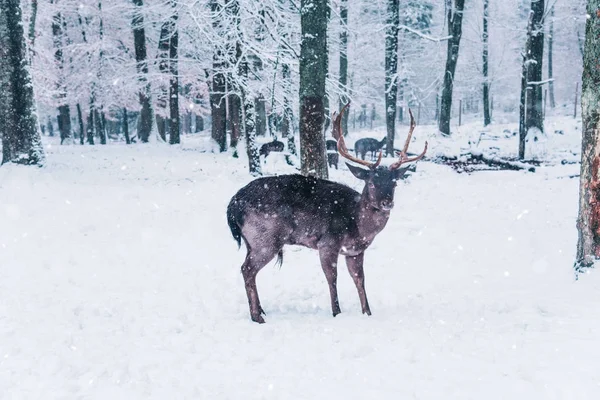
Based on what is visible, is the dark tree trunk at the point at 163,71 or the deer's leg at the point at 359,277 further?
the dark tree trunk at the point at 163,71

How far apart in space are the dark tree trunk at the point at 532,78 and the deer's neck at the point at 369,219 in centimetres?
1515

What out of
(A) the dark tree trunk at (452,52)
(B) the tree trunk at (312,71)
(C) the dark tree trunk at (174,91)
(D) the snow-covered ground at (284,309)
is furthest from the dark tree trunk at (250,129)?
(A) the dark tree trunk at (452,52)

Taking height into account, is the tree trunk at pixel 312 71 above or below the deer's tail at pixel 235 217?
above

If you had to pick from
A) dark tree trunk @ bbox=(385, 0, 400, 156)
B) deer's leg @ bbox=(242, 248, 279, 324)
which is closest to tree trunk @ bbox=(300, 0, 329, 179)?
deer's leg @ bbox=(242, 248, 279, 324)

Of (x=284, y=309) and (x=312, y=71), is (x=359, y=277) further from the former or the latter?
(x=312, y=71)

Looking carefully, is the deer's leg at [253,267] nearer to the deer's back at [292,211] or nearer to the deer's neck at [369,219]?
the deer's back at [292,211]

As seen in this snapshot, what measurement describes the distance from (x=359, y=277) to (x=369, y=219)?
0.68 m

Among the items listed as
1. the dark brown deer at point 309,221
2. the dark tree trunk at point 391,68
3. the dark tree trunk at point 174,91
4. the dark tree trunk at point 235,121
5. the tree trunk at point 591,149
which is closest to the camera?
the tree trunk at point 591,149

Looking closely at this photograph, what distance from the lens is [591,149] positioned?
5.45 m

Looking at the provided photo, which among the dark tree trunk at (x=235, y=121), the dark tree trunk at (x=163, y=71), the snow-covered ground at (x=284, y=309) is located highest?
the dark tree trunk at (x=163, y=71)

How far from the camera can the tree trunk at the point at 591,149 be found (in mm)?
5375

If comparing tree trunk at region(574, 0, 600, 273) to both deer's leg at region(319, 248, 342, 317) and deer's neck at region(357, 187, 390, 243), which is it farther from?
deer's leg at region(319, 248, 342, 317)

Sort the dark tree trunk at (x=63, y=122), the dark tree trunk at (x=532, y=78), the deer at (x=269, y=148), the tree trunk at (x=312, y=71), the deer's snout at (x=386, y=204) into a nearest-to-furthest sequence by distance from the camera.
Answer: the deer's snout at (x=386, y=204) < the tree trunk at (x=312, y=71) < the dark tree trunk at (x=532, y=78) < the deer at (x=269, y=148) < the dark tree trunk at (x=63, y=122)

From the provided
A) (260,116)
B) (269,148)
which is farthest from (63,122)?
(269,148)
